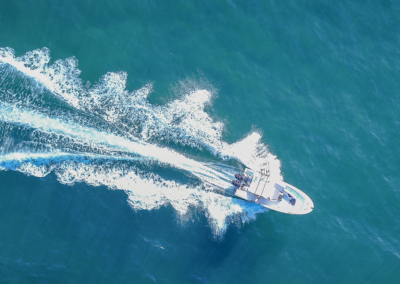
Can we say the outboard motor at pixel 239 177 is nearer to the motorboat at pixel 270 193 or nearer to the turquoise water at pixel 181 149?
the motorboat at pixel 270 193

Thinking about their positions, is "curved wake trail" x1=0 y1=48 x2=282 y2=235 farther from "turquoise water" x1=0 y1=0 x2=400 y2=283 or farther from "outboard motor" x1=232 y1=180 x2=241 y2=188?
"outboard motor" x1=232 y1=180 x2=241 y2=188

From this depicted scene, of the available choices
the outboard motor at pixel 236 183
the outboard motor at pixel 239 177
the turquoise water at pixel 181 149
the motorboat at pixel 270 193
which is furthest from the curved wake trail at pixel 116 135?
the motorboat at pixel 270 193

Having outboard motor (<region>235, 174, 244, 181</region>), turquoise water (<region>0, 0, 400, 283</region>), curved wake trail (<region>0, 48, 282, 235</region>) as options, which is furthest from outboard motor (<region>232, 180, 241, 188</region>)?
turquoise water (<region>0, 0, 400, 283</region>)

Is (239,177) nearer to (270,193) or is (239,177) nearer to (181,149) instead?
(270,193)

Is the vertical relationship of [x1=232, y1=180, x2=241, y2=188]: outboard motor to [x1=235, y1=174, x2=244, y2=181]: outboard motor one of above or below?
below

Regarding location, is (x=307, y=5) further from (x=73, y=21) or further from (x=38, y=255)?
(x=38, y=255)

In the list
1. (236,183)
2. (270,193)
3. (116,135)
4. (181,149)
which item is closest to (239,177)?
(236,183)
